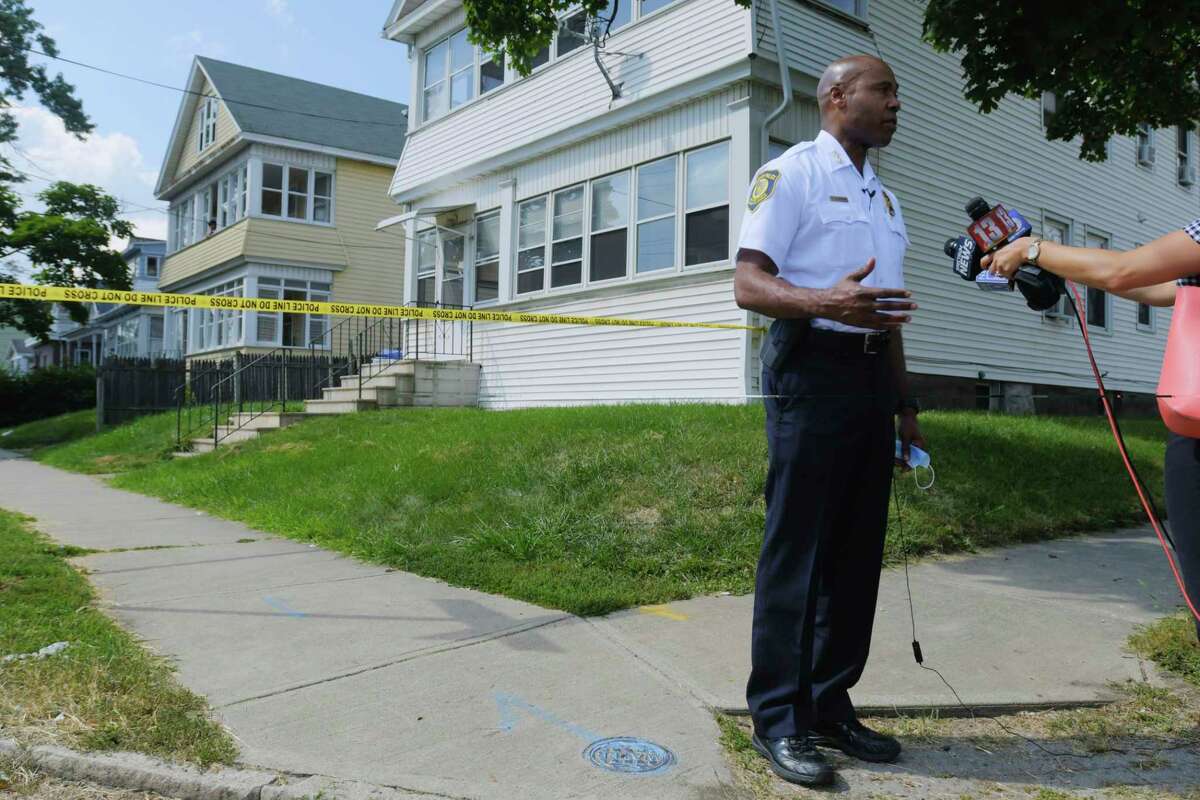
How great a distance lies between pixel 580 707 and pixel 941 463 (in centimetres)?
541

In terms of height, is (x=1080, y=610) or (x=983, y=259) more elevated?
(x=983, y=259)

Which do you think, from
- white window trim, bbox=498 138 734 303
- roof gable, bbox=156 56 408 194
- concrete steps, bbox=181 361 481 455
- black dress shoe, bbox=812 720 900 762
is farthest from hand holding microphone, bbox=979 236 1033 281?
roof gable, bbox=156 56 408 194

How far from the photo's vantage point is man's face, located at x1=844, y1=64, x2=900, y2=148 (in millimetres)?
3145

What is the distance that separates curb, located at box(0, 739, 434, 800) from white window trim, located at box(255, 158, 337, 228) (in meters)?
23.1

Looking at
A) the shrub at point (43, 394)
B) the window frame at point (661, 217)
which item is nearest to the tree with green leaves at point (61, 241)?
the shrub at point (43, 394)

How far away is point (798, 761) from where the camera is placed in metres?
2.92

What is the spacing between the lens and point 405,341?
54.9 feet

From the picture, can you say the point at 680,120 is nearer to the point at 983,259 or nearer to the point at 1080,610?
the point at 1080,610

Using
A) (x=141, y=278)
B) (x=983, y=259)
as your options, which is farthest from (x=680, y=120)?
(x=141, y=278)

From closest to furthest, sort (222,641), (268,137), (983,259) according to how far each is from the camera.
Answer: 1. (983,259)
2. (222,641)
3. (268,137)

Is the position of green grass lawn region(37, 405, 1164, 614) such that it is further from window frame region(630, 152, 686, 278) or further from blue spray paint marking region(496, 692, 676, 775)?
window frame region(630, 152, 686, 278)

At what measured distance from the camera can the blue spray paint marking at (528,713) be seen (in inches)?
127

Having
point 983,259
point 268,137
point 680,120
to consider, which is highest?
point 268,137

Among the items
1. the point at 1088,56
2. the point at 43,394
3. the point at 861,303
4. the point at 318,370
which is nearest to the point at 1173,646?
the point at 861,303
